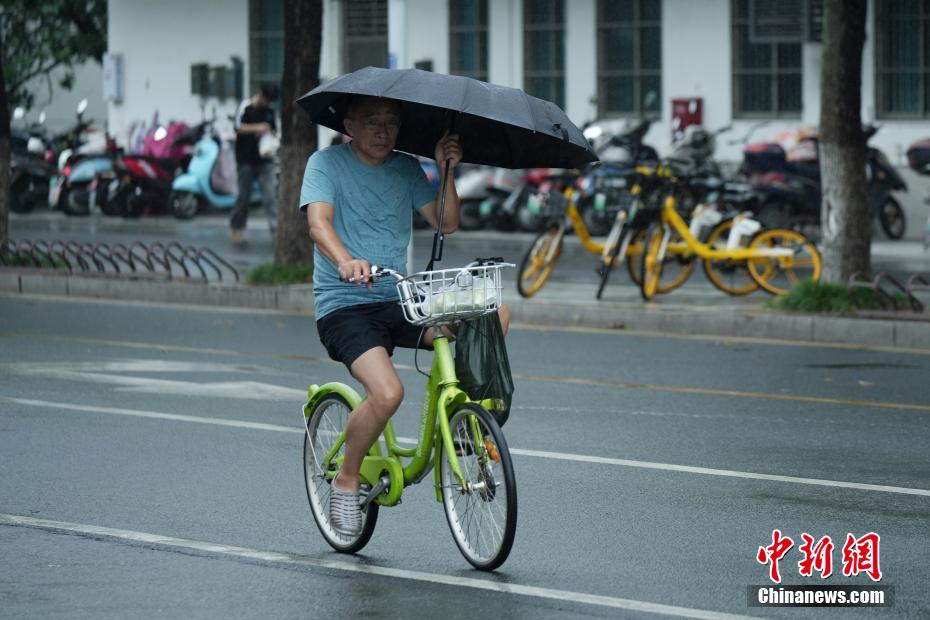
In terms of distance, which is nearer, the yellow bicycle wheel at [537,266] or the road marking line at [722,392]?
the road marking line at [722,392]

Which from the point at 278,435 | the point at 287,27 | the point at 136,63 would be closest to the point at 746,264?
the point at 287,27

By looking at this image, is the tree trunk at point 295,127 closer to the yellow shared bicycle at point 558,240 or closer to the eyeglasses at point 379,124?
the yellow shared bicycle at point 558,240

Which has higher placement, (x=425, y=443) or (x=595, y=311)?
(x=595, y=311)

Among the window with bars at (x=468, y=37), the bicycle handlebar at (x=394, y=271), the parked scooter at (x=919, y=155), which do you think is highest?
the window with bars at (x=468, y=37)

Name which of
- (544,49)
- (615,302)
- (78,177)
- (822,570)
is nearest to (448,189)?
(822,570)

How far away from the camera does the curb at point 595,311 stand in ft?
46.7

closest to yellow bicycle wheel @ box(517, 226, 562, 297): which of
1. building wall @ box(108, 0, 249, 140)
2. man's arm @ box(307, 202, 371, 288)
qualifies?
man's arm @ box(307, 202, 371, 288)

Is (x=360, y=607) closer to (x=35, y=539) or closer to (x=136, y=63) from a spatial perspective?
(x=35, y=539)

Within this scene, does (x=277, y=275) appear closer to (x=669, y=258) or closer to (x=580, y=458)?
(x=669, y=258)

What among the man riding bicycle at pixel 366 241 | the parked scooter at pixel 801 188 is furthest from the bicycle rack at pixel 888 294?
the parked scooter at pixel 801 188

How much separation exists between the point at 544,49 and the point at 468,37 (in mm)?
1351

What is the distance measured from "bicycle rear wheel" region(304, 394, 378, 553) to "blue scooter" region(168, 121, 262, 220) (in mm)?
22389

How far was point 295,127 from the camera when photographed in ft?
59.7

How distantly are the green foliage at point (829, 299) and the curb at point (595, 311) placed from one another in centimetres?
19
